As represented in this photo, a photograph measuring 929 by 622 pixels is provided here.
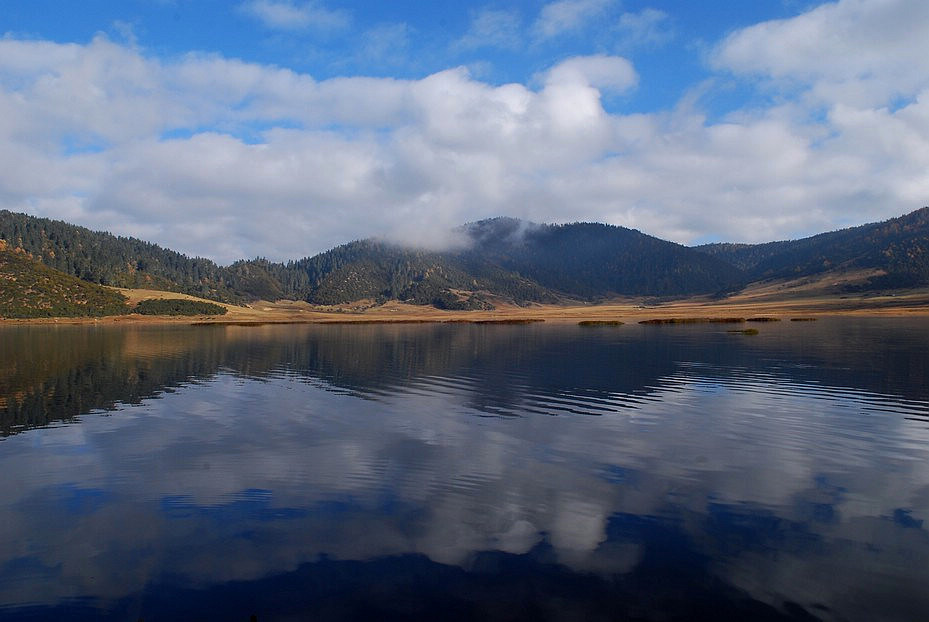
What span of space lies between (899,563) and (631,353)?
61403 mm

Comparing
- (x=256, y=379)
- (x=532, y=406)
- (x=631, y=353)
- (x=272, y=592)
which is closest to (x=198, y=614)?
(x=272, y=592)

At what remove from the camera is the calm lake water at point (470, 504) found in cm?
1433

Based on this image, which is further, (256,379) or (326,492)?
(256,379)

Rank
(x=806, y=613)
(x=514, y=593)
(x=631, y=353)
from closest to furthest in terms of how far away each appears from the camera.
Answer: (x=806, y=613) → (x=514, y=593) → (x=631, y=353)

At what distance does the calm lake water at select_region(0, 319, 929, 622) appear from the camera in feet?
47.0

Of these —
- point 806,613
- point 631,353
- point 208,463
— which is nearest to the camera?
point 806,613

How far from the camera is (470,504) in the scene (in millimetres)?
20797

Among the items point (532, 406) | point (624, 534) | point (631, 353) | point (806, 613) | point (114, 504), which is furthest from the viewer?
point (631, 353)

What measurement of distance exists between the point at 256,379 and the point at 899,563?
175 ft

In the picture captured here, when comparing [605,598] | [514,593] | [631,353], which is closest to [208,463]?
[514,593]

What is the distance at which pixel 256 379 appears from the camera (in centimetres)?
5703

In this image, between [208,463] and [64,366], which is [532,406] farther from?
[64,366]

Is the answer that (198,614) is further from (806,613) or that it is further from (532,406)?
(532,406)

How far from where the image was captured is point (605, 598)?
1416 cm
